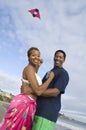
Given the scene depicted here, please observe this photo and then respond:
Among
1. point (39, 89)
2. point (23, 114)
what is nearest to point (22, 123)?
point (23, 114)

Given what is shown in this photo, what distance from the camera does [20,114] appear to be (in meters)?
4.47

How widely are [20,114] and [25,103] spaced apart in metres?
0.16

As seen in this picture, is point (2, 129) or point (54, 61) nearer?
point (2, 129)

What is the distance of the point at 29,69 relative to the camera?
4.64m

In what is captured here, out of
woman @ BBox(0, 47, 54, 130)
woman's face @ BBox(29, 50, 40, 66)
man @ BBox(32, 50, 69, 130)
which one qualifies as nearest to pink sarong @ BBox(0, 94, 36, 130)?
woman @ BBox(0, 47, 54, 130)

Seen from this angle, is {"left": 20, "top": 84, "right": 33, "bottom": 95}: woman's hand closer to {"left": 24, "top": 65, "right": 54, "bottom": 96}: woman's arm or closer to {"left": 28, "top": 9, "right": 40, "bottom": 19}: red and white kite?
{"left": 24, "top": 65, "right": 54, "bottom": 96}: woman's arm

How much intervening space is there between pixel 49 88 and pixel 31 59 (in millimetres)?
497

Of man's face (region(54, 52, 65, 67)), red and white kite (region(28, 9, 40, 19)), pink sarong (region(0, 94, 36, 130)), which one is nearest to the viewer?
pink sarong (region(0, 94, 36, 130))

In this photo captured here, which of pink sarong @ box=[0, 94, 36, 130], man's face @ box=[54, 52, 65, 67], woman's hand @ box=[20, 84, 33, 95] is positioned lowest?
pink sarong @ box=[0, 94, 36, 130]

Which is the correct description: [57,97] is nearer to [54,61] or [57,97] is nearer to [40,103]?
[40,103]

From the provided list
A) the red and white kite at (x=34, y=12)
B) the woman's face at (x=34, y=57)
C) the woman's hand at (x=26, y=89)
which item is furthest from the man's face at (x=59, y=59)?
the red and white kite at (x=34, y=12)

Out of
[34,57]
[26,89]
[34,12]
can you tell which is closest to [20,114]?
[26,89]

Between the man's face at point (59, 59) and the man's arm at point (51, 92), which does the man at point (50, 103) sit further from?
the man's face at point (59, 59)

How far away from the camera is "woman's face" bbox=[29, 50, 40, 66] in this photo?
4.73 meters
